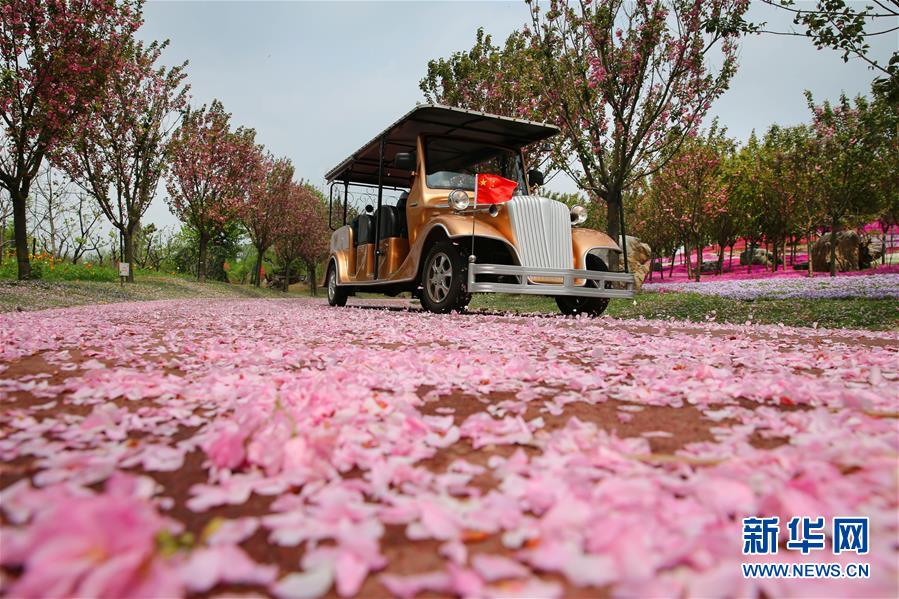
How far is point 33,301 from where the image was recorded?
36.1 feet

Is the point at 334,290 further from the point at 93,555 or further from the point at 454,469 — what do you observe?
the point at 93,555

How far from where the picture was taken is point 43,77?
1313 cm

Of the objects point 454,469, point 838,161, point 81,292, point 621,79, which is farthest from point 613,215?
point 838,161

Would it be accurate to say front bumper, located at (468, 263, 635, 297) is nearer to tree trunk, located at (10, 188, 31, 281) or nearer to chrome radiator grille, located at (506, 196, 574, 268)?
chrome radiator grille, located at (506, 196, 574, 268)

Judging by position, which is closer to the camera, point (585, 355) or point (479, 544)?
point (479, 544)

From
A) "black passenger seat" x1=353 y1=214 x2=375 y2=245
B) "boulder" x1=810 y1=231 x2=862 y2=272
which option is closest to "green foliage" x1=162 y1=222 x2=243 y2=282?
"black passenger seat" x1=353 y1=214 x2=375 y2=245

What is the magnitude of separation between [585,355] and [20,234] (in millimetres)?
16564

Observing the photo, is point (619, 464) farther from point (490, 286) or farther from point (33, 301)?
point (33, 301)

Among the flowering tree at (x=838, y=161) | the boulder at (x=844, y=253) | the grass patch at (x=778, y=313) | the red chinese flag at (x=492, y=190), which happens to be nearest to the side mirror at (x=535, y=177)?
the red chinese flag at (x=492, y=190)

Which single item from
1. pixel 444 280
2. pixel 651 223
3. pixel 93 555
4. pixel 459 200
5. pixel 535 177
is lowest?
pixel 93 555

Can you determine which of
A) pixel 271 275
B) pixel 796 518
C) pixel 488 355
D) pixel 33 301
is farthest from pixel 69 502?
pixel 271 275

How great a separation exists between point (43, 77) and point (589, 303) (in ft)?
47.5

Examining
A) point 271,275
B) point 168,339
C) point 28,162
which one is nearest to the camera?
point 168,339

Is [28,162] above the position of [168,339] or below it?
above
